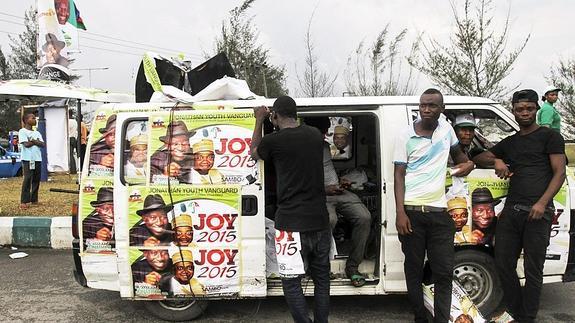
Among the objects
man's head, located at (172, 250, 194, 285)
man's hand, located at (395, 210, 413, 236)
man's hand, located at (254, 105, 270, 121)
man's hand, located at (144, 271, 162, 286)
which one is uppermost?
man's hand, located at (254, 105, 270, 121)

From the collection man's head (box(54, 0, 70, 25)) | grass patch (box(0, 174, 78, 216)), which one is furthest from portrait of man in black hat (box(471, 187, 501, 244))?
man's head (box(54, 0, 70, 25))

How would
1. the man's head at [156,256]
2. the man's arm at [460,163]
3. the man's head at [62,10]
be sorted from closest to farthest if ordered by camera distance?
the man's arm at [460,163], the man's head at [156,256], the man's head at [62,10]

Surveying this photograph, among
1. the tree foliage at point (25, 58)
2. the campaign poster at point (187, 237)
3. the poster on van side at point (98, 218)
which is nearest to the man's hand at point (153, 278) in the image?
the campaign poster at point (187, 237)

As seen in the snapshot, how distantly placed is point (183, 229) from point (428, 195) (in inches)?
74.3

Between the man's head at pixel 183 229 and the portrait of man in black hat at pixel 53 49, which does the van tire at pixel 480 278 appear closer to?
the man's head at pixel 183 229

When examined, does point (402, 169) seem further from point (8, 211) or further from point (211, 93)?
point (8, 211)

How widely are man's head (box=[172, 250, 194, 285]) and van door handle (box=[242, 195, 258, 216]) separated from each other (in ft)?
1.80

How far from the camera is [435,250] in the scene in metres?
3.54

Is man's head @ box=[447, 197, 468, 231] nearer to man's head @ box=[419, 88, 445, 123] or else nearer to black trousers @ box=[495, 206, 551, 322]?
black trousers @ box=[495, 206, 551, 322]

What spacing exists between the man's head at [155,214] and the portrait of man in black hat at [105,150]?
1.69 feet

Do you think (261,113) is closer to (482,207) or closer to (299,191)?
(299,191)

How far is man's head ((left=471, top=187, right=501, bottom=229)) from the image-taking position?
379 cm

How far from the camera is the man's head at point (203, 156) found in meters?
3.79

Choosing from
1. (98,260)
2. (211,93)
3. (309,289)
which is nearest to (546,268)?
(309,289)
